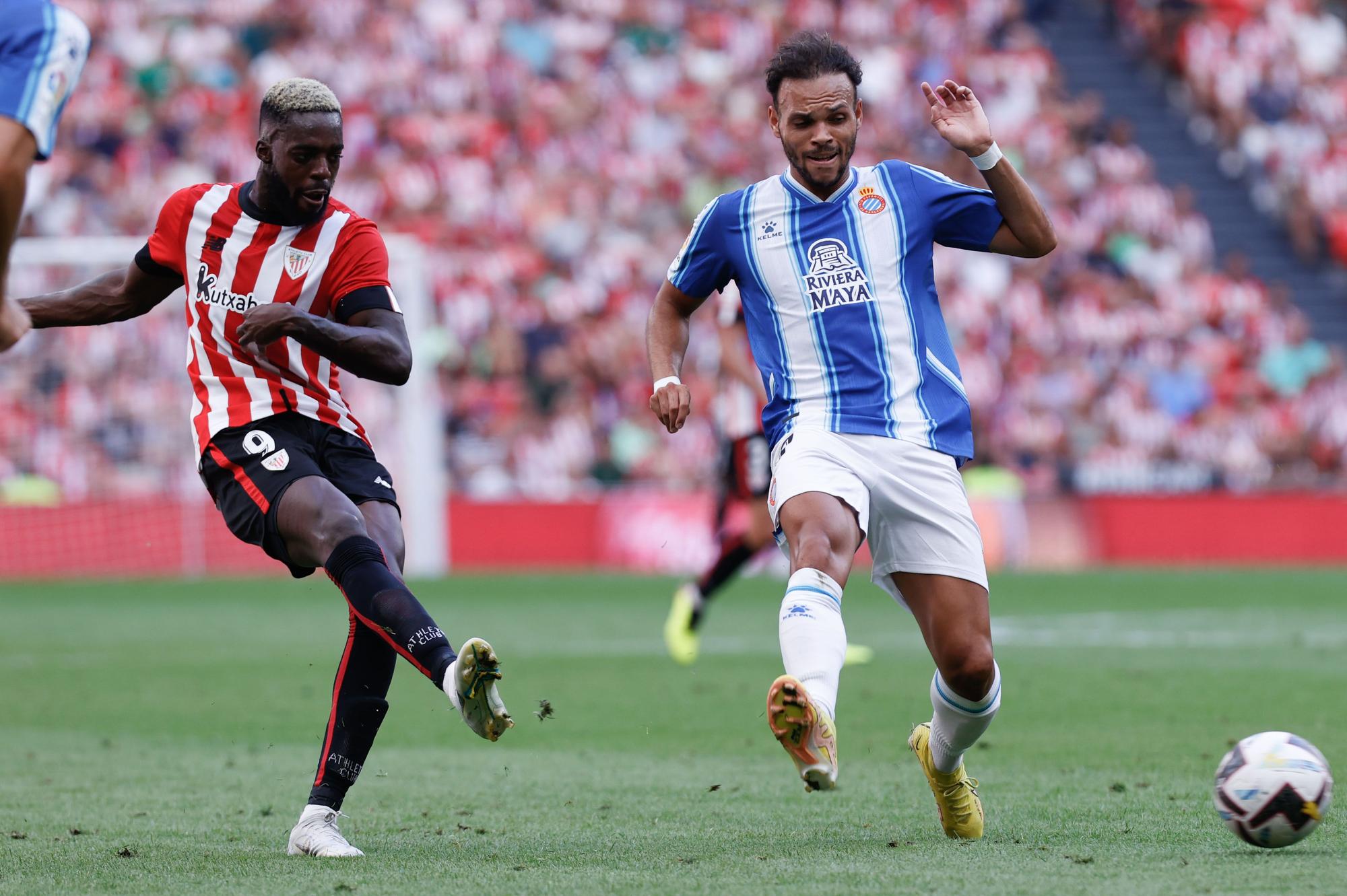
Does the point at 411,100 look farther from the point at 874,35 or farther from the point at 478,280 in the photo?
the point at 874,35

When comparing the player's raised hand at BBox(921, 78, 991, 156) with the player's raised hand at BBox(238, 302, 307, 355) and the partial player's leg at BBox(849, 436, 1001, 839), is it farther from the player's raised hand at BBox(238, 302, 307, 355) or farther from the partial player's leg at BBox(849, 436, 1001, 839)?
the player's raised hand at BBox(238, 302, 307, 355)

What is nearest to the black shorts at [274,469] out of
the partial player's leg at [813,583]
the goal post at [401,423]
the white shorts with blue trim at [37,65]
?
the white shorts with blue trim at [37,65]

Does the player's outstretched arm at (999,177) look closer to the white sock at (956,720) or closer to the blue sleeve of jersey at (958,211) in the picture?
the blue sleeve of jersey at (958,211)

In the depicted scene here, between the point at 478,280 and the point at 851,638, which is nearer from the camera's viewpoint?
the point at 851,638

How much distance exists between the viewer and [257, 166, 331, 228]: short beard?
5730mm

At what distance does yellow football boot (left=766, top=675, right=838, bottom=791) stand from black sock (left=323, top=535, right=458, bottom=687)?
3.38 ft

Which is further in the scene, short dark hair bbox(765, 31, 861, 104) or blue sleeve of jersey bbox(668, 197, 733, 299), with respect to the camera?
blue sleeve of jersey bbox(668, 197, 733, 299)

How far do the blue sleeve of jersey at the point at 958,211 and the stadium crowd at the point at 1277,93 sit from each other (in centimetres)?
2277

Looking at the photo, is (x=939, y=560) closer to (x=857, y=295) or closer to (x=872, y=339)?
(x=872, y=339)

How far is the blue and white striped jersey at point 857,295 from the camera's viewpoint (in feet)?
18.7

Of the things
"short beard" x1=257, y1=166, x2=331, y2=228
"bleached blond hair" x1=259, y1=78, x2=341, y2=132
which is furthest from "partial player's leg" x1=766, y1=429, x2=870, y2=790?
"bleached blond hair" x1=259, y1=78, x2=341, y2=132

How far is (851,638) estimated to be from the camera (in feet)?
44.9

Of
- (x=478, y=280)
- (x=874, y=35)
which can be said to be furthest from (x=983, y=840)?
(x=874, y=35)

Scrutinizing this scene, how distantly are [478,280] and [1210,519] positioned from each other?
373 inches
